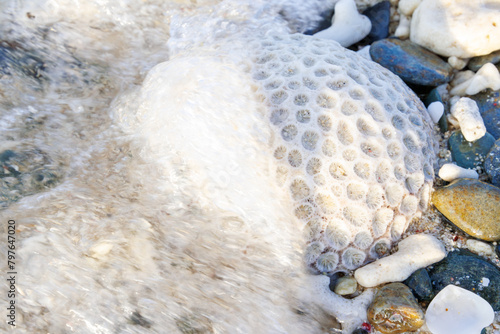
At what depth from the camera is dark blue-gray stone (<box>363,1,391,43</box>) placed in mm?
3715

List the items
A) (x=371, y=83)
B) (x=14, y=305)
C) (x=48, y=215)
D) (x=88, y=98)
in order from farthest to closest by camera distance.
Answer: (x=88, y=98)
(x=371, y=83)
(x=48, y=215)
(x=14, y=305)

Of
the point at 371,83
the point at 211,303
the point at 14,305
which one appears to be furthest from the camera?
the point at 371,83

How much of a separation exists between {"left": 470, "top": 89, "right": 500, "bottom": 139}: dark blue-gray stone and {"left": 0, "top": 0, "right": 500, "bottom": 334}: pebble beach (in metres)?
0.01

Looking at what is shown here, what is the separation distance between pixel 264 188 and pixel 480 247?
4.74 ft

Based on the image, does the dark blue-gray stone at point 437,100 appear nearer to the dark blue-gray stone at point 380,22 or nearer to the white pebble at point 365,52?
the white pebble at point 365,52

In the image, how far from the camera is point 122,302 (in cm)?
221

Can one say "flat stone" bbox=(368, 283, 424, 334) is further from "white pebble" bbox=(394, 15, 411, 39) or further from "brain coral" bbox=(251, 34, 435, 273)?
"white pebble" bbox=(394, 15, 411, 39)

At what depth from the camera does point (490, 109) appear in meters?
3.00

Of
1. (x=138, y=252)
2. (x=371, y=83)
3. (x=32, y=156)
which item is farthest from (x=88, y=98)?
(x=371, y=83)

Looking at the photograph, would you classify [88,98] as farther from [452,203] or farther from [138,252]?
[452,203]

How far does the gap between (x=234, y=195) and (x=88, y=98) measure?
1703 millimetres

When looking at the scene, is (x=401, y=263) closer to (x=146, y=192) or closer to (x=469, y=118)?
(x=469, y=118)

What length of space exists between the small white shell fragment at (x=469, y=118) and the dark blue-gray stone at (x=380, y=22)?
1.08m

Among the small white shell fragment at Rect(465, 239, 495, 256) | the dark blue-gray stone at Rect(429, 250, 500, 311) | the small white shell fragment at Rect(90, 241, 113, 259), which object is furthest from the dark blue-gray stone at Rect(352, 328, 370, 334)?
the small white shell fragment at Rect(90, 241, 113, 259)
